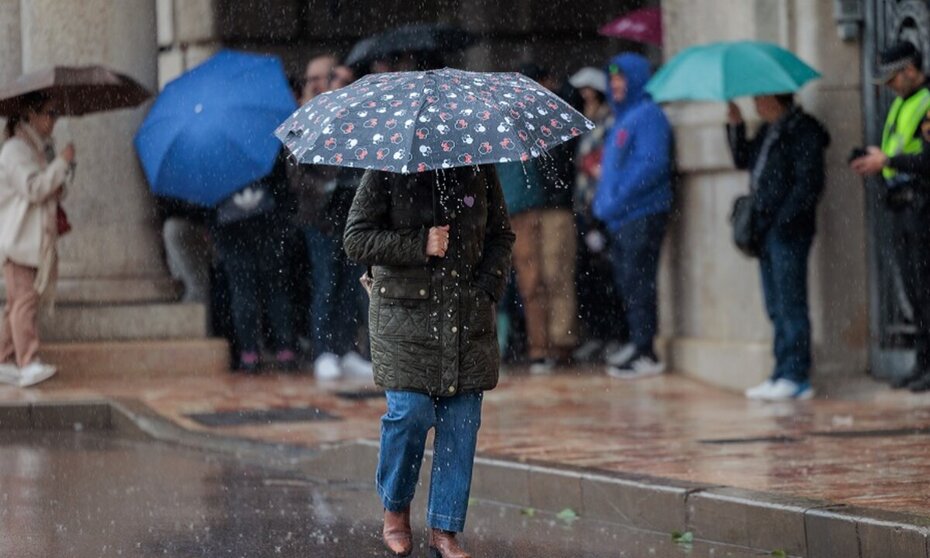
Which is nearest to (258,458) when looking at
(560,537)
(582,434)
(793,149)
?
(582,434)

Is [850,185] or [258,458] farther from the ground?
[850,185]

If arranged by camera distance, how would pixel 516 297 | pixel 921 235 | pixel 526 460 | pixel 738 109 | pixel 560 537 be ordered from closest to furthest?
pixel 560 537, pixel 526 460, pixel 921 235, pixel 738 109, pixel 516 297

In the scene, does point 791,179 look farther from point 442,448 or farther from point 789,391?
point 442,448

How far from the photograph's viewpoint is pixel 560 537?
27.9 feet

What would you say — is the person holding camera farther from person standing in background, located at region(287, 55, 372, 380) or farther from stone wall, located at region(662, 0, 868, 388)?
person standing in background, located at region(287, 55, 372, 380)

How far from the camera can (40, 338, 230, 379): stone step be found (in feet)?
48.3

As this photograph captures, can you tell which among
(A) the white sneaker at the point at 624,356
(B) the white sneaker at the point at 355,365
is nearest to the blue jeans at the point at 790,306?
(A) the white sneaker at the point at 624,356

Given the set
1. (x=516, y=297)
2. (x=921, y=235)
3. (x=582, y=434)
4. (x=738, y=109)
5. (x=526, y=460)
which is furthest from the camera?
(x=516, y=297)

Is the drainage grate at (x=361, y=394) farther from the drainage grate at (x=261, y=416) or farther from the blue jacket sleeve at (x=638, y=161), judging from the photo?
the blue jacket sleeve at (x=638, y=161)

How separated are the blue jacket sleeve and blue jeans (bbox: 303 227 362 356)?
1938 mm

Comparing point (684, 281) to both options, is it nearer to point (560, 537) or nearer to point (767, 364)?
point (767, 364)

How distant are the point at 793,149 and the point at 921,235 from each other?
108cm

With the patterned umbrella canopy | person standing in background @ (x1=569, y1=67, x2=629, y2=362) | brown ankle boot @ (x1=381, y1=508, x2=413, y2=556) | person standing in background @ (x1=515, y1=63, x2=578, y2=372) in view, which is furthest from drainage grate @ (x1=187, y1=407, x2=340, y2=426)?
the patterned umbrella canopy

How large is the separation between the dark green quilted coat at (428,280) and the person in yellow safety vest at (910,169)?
507 cm
